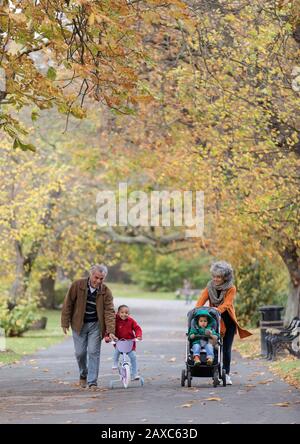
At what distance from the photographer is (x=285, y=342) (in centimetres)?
2259

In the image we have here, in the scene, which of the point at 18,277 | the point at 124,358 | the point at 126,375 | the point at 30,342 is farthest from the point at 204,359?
the point at 18,277

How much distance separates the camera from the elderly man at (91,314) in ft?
54.9

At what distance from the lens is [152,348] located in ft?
97.5

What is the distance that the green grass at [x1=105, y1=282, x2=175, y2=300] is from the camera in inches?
3297

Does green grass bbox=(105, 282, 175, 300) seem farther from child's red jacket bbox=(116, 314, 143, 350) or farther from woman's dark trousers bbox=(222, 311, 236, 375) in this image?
child's red jacket bbox=(116, 314, 143, 350)

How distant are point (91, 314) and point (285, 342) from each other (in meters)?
6.93

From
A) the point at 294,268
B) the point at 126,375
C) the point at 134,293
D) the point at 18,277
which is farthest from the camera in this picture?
the point at 134,293

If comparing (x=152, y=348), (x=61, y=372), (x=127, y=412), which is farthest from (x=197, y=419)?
(x=152, y=348)

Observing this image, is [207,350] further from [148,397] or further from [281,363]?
[281,363]

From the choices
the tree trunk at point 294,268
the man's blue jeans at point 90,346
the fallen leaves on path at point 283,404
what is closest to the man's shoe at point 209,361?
the man's blue jeans at point 90,346

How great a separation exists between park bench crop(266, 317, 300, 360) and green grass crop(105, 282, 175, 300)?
5845cm

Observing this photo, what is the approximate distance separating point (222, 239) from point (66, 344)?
5608 millimetres

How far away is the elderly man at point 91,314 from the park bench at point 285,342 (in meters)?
6.61

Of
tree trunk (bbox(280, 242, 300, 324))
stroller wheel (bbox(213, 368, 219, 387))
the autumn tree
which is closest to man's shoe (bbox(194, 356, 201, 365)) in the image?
stroller wheel (bbox(213, 368, 219, 387))
